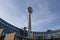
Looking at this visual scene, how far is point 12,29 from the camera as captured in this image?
27297mm

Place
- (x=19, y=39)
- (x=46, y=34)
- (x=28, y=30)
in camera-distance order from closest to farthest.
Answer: (x=19, y=39) < (x=46, y=34) < (x=28, y=30)

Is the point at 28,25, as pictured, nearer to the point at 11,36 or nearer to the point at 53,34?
the point at 53,34

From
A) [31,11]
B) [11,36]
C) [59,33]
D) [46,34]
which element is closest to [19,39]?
[11,36]

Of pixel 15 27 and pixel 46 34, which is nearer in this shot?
pixel 46 34

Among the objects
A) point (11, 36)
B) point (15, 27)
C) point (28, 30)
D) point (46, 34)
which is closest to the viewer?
point (11, 36)

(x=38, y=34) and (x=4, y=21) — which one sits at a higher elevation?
(x=4, y=21)

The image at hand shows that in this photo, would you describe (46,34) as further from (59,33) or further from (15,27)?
(15,27)

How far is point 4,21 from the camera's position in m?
24.6

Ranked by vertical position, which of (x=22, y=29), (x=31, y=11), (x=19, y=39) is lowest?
(x=19, y=39)

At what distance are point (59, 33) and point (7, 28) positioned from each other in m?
13.0

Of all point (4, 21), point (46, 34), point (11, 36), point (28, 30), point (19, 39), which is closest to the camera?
point (11, 36)

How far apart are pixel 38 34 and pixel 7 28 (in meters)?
8.21

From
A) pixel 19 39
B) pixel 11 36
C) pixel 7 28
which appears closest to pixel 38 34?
pixel 7 28

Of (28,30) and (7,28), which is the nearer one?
(7,28)
